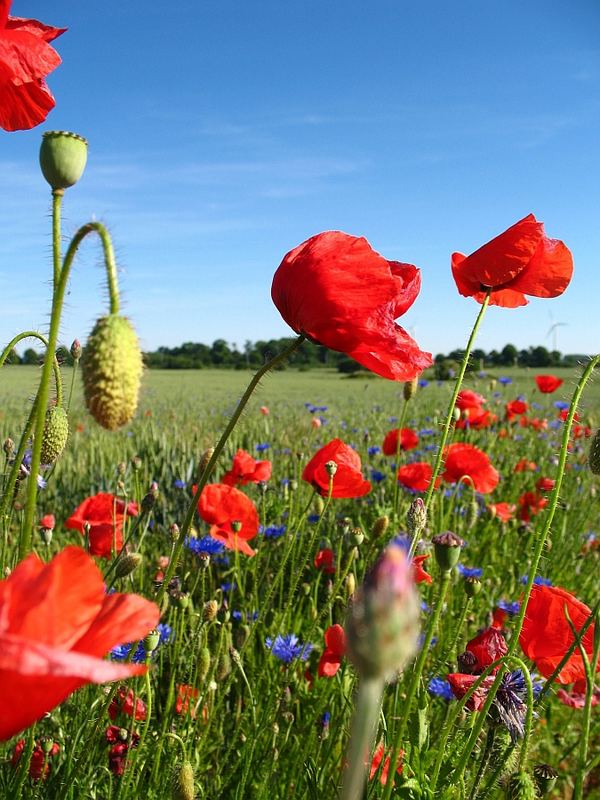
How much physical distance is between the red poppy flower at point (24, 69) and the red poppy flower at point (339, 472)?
1092 mm

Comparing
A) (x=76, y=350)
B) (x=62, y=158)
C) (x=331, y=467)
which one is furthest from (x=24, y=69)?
(x=331, y=467)

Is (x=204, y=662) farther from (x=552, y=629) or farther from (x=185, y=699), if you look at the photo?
(x=552, y=629)

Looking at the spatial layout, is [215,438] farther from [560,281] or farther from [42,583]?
[42,583]

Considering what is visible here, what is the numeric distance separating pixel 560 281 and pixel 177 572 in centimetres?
210

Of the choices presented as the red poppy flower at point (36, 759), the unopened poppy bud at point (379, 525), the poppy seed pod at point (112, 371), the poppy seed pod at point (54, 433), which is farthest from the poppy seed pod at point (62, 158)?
the red poppy flower at point (36, 759)

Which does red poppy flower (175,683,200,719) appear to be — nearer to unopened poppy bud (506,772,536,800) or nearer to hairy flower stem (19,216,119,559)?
unopened poppy bud (506,772,536,800)

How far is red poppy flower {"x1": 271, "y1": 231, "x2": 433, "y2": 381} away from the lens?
1.12m

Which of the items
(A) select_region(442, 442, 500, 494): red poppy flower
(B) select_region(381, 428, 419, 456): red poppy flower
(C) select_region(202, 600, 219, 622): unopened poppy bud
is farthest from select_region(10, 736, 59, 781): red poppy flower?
(B) select_region(381, 428, 419, 456): red poppy flower

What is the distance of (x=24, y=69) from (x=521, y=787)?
4.72ft

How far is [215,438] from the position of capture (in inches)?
236

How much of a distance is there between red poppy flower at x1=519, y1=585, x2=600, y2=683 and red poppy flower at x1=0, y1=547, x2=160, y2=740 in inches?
42.2

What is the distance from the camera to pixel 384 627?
360 millimetres

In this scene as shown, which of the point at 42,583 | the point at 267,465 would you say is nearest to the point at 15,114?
the point at 42,583

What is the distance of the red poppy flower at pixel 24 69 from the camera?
1.18 metres
